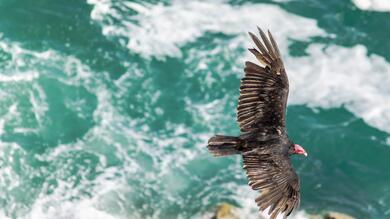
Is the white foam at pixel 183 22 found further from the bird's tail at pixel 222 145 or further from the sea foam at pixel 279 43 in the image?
the bird's tail at pixel 222 145

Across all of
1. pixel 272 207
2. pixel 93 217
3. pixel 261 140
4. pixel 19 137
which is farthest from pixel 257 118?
pixel 19 137

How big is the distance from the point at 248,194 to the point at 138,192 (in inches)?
142

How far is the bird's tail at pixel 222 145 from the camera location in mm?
9469

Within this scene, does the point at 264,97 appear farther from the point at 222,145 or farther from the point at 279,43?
the point at 279,43

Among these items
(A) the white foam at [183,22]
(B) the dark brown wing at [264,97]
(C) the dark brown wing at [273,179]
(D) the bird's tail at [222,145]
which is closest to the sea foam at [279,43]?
(A) the white foam at [183,22]

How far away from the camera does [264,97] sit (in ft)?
32.6

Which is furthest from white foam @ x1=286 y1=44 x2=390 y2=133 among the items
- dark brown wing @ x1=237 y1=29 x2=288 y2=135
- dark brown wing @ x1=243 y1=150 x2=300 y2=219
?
dark brown wing @ x1=243 y1=150 x2=300 y2=219

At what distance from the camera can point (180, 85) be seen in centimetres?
2303

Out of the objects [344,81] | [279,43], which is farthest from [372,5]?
[279,43]

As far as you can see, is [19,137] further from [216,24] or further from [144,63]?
[216,24]

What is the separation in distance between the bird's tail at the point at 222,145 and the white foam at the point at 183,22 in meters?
14.2

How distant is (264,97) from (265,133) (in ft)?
1.78

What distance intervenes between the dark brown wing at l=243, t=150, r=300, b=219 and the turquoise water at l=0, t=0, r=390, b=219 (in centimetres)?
1031

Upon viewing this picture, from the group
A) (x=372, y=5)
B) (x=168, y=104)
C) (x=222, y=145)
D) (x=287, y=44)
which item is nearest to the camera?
(x=222, y=145)
